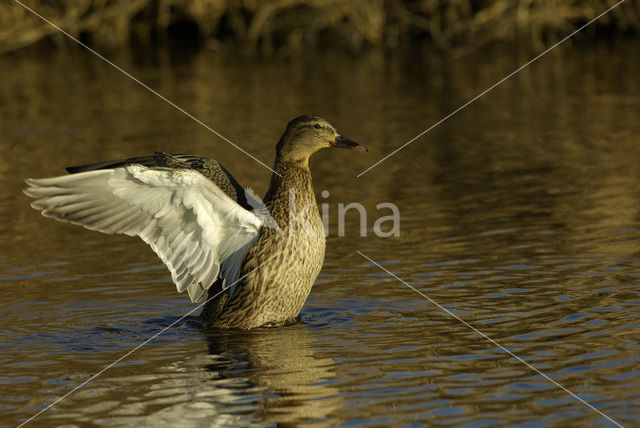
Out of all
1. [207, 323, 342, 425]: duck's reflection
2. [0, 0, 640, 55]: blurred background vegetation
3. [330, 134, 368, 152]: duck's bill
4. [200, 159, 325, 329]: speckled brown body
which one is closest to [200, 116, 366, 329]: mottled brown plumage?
[200, 159, 325, 329]: speckled brown body

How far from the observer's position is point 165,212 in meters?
6.93

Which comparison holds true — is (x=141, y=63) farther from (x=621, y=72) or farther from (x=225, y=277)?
(x=225, y=277)

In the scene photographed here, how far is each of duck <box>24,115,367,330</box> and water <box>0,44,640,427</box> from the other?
283 mm

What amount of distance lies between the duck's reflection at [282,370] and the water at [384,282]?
0.06ft

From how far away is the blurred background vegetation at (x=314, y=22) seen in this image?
66.4 feet

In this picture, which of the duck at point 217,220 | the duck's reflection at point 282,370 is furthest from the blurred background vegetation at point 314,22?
the duck's reflection at point 282,370

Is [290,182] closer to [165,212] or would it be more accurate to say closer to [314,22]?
[165,212]

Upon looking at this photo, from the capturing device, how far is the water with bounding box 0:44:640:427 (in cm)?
567

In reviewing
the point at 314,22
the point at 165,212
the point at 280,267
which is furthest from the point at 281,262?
the point at 314,22

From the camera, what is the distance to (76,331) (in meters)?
7.21

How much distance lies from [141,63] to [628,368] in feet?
53.0

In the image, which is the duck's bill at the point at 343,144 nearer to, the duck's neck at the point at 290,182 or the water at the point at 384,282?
the duck's neck at the point at 290,182

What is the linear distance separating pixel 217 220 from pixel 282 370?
1.21 metres

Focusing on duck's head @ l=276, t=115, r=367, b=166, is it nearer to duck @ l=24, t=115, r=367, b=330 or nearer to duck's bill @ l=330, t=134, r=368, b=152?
duck @ l=24, t=115, r=367, b=330
